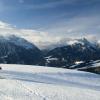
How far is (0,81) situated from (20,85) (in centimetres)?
233

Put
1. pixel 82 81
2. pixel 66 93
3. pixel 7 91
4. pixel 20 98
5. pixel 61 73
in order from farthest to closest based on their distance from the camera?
pixel 61 73, pixel 82 81, pixel 66 93, pixel 7 91, pixel 20 98

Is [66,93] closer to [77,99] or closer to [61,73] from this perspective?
[77,99]

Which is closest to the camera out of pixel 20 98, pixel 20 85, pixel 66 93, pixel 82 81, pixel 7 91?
pixel 20 98

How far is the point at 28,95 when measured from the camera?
24.0m

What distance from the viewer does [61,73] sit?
44.3 meters

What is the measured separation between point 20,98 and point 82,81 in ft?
55.6

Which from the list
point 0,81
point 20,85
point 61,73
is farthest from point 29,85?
point 61,73

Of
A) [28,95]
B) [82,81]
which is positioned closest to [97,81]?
[82,81]

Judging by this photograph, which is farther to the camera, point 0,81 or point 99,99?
point 0,81

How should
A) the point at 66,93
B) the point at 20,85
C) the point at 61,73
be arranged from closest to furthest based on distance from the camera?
the point at 66,93
the point at 20,85
the point at 61,73

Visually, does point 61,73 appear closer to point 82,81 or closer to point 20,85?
point 82,81

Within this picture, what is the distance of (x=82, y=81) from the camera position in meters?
38.5

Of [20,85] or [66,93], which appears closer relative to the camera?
[66,93]

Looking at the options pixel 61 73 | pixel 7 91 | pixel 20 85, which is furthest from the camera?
pixel 61 73
